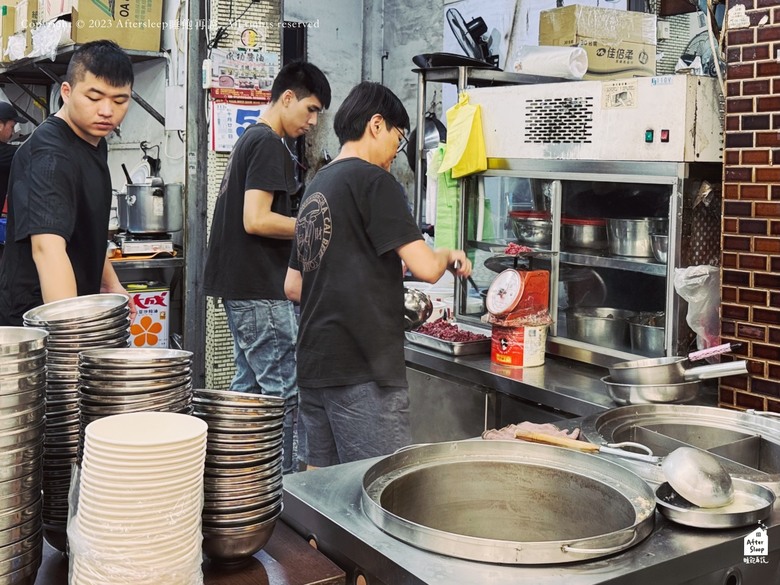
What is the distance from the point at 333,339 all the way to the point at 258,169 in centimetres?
115

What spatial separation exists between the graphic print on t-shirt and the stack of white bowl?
155 cm

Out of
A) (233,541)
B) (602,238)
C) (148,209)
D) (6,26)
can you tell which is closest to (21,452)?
(233,541)

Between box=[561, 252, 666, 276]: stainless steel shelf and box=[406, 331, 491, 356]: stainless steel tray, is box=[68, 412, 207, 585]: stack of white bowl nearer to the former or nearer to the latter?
box=[561, 252, 666, 276]: stainless steel shelf

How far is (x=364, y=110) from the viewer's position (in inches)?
113

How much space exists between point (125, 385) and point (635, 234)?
2269 mm

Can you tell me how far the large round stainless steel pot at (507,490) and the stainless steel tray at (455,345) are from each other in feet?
5.25

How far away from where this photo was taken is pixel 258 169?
3.65m

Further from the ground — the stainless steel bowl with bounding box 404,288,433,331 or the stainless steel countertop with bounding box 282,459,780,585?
the stainless steel bowl with bounding box 404,288,433,331

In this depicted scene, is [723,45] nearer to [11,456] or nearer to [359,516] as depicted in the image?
[359,516]

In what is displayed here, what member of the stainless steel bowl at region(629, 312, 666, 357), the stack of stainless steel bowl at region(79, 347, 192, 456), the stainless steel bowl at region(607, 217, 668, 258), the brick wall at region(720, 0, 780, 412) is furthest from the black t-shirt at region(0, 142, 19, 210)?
the stack of stainless steel bowl at region(79, 347, 192, 456)

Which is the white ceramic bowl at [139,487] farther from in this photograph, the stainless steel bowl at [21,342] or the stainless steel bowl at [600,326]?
the stainless steel bowl at [600,326]

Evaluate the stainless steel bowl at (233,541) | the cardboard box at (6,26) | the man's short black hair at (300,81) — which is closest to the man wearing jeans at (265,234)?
the man's short black hair at (300,81)

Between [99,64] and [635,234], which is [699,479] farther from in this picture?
[99,64]

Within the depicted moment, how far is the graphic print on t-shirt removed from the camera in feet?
9.20
